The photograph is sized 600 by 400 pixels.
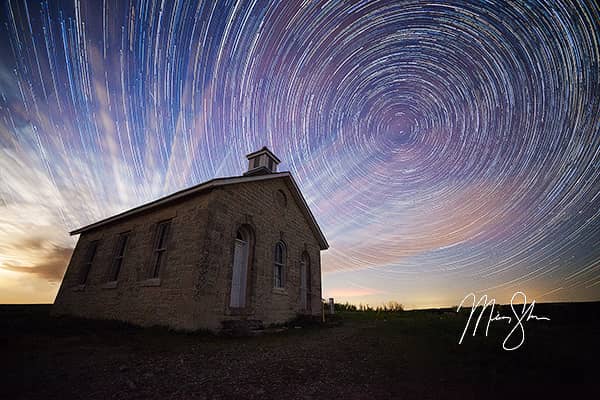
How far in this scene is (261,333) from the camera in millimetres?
9117

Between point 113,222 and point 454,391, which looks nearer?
point 454,391

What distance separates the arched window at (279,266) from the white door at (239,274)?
5.99 ft

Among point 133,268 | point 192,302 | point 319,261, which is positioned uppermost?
point 319,261

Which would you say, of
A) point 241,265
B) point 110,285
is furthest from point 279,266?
point 110,285

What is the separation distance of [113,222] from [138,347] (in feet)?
31.8

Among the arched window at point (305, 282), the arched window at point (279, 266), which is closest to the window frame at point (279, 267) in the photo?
the arched window at point (279, 266)

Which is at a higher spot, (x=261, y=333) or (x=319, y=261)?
(x=319, y=261)

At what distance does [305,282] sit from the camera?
48.1 ft

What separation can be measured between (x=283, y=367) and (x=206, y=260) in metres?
4.90

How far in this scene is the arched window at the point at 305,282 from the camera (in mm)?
14232

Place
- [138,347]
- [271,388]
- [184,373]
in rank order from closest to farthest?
[271,388] < [184,373] < [138,347]

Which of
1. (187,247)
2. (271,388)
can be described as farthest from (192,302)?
(271,388)

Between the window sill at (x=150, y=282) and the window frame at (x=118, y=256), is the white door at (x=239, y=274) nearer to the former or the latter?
the window sill at (x=150, y=282)

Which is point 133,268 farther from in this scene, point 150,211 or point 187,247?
point 187,247
